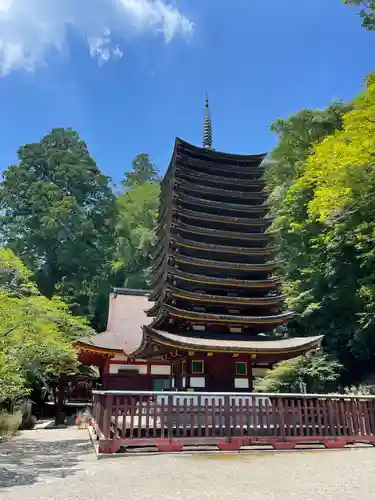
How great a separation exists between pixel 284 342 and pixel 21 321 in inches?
323

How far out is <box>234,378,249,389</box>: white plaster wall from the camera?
12.9m

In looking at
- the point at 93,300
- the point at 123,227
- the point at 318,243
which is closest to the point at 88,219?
the point at 123,227

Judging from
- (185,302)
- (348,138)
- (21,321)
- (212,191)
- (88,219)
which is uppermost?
(88,219)

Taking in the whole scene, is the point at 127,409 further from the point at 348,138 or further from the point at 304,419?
the point at 348,138

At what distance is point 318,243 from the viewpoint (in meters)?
24.2

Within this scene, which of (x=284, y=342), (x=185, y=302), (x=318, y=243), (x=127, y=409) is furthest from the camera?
(x=318, y=243)

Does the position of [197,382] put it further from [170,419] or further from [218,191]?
[218,191]

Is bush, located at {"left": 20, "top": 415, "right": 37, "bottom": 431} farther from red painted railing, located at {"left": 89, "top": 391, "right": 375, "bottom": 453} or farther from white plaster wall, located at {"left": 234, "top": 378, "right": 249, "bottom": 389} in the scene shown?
white plaster wall, located at {"left": 234, "top": 378, "right": 249, "bottom": 389}

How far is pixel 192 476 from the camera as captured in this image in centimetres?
648

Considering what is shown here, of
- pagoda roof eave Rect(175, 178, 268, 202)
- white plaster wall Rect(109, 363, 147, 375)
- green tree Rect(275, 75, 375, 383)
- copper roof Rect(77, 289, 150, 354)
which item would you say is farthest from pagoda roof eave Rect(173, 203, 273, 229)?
white plaster wall Rect(109, 363, 147, 375)

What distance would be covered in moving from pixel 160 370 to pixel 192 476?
41.6 feet

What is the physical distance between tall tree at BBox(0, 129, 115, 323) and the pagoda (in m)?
18.6

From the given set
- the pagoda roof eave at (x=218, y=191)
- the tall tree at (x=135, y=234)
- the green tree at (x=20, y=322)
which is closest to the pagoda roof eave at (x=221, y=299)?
the green tree at (x=20, y=322)

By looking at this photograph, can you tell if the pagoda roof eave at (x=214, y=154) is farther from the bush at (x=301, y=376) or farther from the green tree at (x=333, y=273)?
the bush at (x=301, y=376)
